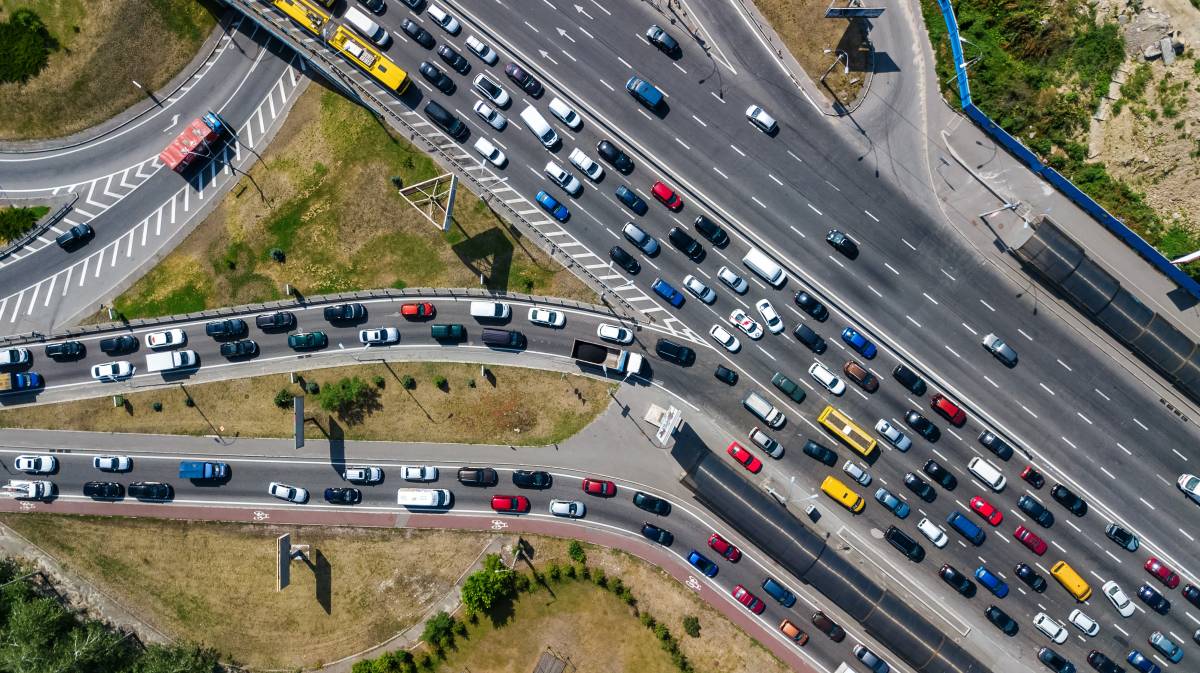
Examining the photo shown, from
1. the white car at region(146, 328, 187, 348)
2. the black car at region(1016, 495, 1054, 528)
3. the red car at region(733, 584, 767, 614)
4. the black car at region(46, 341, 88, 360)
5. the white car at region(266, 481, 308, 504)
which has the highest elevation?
the black car at region(1016, 495, 1054, 528)

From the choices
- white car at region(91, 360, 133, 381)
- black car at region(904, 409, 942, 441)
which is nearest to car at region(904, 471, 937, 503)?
black car at region(904, 409, 942, 441)

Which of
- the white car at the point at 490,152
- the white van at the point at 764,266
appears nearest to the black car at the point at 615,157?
the white car at the point at 490,152

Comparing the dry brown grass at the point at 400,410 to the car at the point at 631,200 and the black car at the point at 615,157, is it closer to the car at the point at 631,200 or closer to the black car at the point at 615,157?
the car at the point at 631,200

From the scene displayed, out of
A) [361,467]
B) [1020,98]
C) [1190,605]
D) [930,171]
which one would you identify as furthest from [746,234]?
[1190,605]

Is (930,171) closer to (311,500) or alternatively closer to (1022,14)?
(1022,14)

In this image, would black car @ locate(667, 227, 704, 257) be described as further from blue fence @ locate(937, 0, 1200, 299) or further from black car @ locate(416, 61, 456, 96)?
blue fence @ locate(937, 0, 1200, 299)

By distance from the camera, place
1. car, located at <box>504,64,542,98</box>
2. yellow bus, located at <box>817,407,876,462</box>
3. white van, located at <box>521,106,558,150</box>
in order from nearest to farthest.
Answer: yellow bus, located at <box>817,407,876,462</box> → white van, located at <box>521,106,558,150</box> → car, located at <box>504,64,542,98</box>

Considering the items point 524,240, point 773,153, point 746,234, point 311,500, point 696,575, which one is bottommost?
point 311,500
